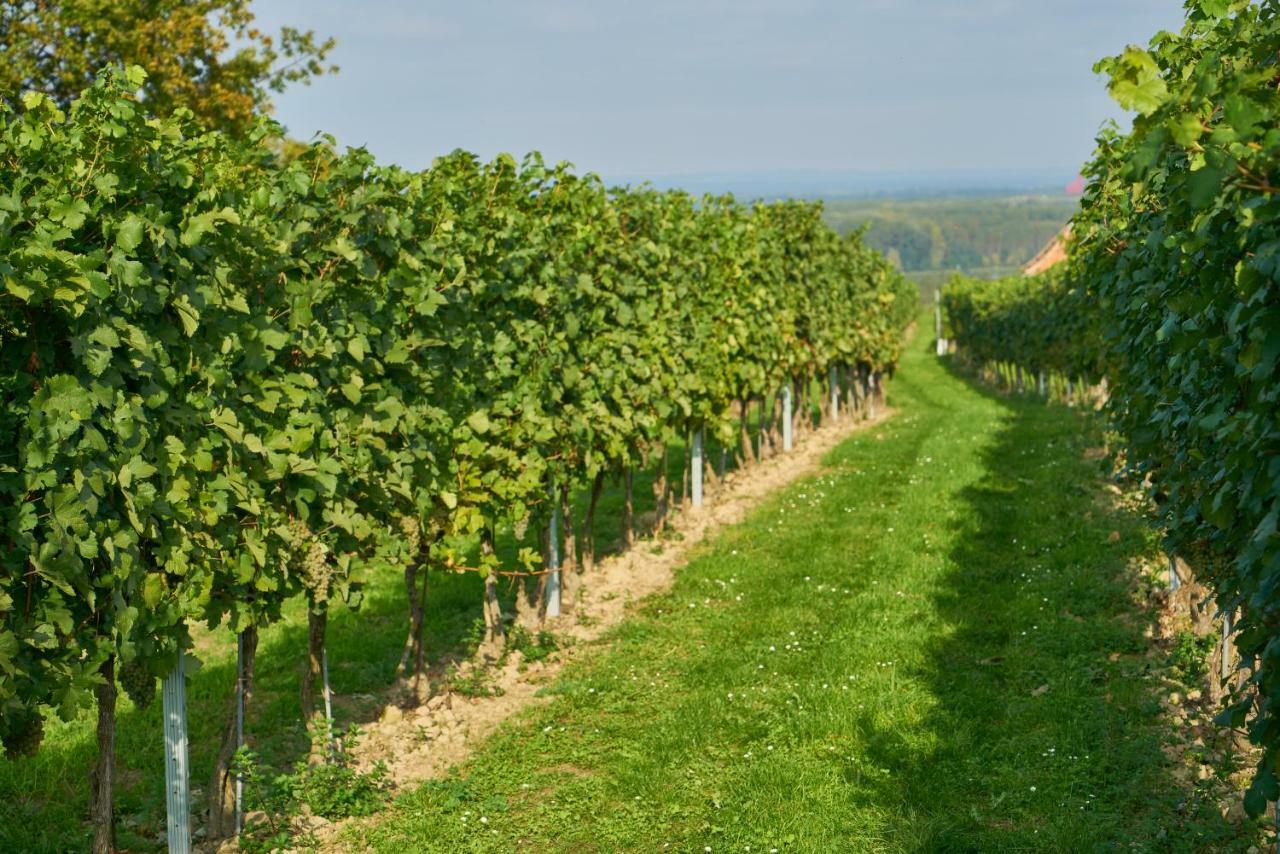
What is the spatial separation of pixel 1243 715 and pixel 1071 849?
2450 millimetres

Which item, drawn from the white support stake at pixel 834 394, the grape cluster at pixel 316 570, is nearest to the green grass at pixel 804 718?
the grape cluster at pixel 316 570

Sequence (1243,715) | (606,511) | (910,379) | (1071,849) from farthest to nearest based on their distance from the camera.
A: (910,379), (606,511), (1071,849), (1243,715)

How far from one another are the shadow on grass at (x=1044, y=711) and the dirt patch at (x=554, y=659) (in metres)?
3.06

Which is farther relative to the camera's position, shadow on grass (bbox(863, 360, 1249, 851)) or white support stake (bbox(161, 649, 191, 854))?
shadow on grass (bbox(863, 360, 1249, 851))

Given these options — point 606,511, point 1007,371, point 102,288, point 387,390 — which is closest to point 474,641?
point 387,390

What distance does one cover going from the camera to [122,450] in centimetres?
550

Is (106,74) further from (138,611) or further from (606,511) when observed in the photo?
(606,511)

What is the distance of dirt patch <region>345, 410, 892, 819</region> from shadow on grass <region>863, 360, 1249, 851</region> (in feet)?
10.0

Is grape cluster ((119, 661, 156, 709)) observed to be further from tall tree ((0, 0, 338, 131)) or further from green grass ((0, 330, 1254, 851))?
tall tree ((0, 0, 338, 131))

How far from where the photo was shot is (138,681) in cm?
606

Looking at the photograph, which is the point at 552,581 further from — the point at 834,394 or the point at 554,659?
the point at 834,394

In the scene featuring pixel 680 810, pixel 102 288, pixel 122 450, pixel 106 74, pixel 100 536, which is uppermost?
pixel 106 74

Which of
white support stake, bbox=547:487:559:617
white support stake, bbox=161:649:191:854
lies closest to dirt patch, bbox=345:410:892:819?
white support stake, bbox=547:487:559:617

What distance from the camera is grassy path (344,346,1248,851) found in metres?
7.12
